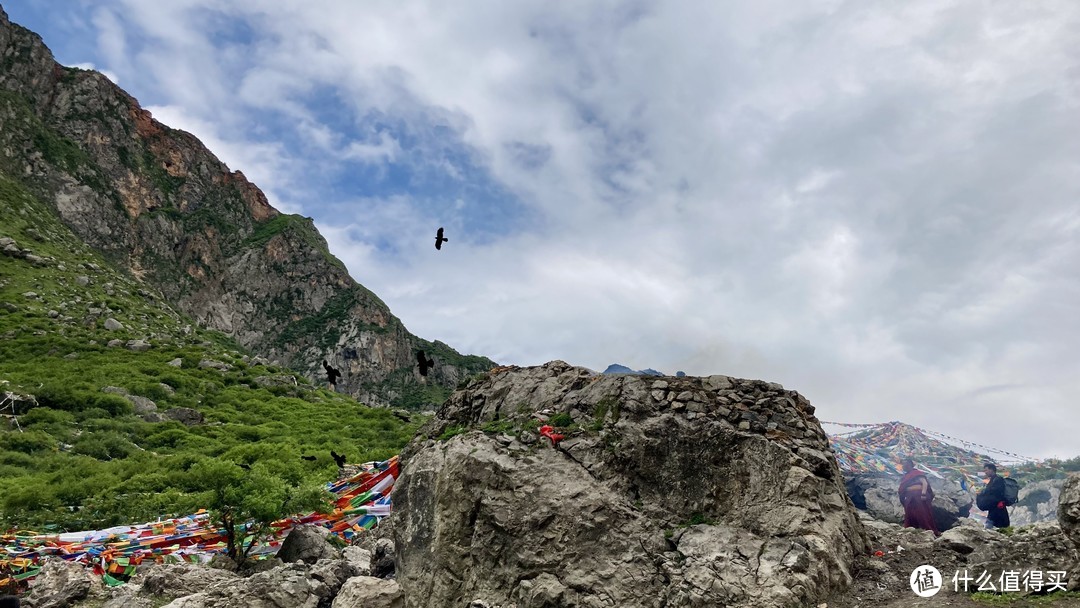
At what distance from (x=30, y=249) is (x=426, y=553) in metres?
73.5

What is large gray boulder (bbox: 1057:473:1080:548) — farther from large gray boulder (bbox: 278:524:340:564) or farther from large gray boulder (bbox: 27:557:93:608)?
large gray boulder (bbox: 27:557:93:608)

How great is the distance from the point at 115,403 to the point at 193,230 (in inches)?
2813

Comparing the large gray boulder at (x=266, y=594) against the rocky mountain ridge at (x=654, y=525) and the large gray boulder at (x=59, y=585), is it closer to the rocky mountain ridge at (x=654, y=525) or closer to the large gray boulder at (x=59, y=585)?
the rocky mountain ridge at (x=654, y=525)

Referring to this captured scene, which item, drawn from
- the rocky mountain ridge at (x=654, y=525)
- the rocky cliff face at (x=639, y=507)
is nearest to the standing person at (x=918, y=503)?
the rocky mountain ridge at (x=654, y=525)

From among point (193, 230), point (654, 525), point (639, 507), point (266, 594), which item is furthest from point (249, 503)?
point (193, 230)

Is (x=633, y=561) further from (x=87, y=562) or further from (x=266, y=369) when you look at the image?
(x=266, y=369)

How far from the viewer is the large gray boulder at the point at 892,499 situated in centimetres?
2114

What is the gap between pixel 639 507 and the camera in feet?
49.0

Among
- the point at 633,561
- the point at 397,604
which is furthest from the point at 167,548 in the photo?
the point at 633,561

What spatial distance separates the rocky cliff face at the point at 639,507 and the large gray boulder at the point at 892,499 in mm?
8524

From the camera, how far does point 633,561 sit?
13898mm

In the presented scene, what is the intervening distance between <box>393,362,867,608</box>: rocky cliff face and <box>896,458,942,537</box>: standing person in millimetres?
7727

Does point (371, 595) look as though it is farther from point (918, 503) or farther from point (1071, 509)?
point (918, 503)

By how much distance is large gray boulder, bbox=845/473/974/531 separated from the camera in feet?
69.4
